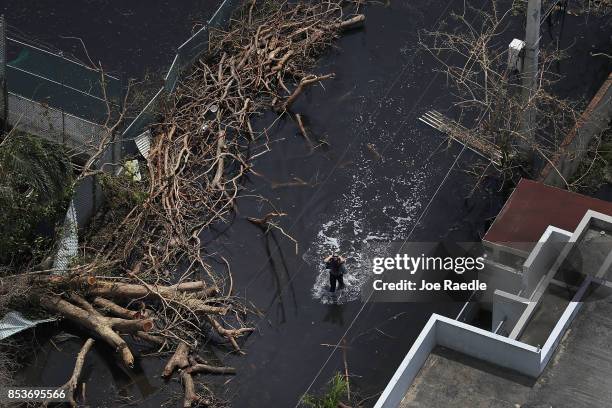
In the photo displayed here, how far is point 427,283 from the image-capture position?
2584 cm

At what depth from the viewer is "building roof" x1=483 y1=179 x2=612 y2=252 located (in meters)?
23.9

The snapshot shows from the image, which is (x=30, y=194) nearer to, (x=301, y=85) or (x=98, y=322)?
(x=98, y=322)

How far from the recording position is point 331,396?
23.1 meters

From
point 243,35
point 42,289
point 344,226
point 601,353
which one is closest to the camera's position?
point 601,353

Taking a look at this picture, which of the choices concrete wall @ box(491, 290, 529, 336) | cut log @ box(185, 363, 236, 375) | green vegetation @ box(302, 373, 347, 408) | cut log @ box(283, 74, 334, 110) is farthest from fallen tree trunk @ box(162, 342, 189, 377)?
cut log @ box(283, 74, 334, 110)

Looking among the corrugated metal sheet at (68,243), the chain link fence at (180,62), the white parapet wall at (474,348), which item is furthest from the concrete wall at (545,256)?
the chain link fence at (180,62)

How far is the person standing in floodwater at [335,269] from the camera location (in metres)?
24.8

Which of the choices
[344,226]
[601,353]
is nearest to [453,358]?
[601,353]

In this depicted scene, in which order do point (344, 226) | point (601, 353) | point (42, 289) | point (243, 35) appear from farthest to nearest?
point (243, 35), point (344, 226), point (42, 289), point (601, 353)

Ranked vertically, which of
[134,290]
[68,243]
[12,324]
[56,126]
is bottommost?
[12,324]

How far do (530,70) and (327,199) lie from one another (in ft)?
17.8

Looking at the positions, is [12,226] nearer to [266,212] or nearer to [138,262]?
[138,262]

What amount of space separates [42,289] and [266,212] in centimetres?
549

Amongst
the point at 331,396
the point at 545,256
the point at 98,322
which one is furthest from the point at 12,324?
the point at 545,256
